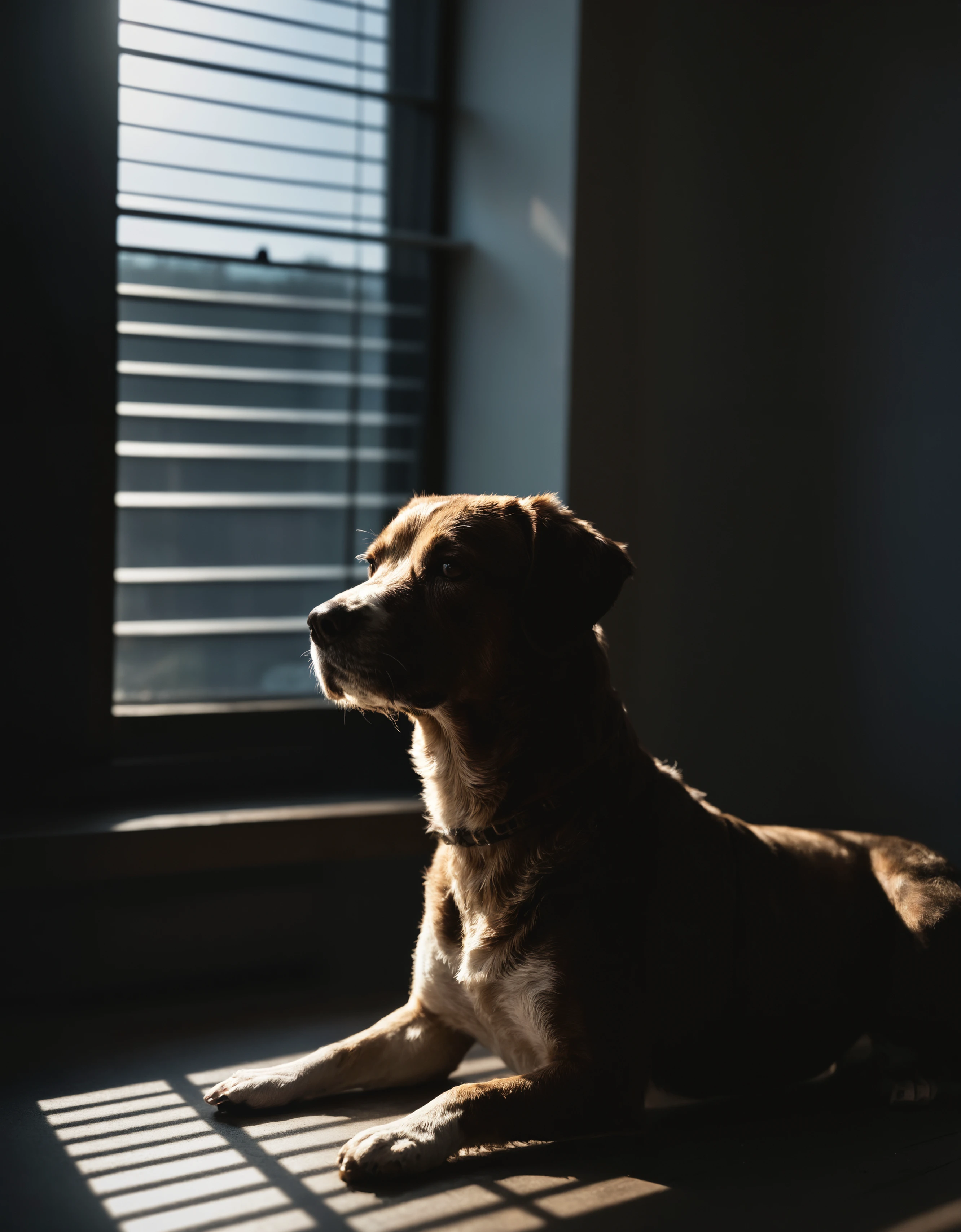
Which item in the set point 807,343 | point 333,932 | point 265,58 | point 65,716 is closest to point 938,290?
point 807,343

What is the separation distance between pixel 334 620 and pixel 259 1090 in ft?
2.46

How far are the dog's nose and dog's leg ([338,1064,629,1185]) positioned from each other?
0.65 meters

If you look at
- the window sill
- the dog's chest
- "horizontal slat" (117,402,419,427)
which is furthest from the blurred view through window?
the dog's chest

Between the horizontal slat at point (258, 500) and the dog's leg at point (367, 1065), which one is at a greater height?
the horizontal slat at point (258, 500)

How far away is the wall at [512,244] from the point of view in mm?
2498

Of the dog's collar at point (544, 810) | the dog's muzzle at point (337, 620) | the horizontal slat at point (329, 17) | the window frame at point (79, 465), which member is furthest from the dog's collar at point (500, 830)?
the horizontal slat at point (329, 17)

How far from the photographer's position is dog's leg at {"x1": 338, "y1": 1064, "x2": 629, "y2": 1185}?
1481mm

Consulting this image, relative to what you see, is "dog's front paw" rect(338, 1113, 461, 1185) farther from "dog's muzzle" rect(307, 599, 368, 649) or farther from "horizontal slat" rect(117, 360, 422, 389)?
"horizontal slat" rect(117, 360, 422, 389)

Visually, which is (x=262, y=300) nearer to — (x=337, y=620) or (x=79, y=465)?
(x=79, y=465)

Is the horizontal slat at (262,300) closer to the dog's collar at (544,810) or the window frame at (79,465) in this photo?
the window frame at (79,465)

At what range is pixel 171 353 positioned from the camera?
2.58 meters

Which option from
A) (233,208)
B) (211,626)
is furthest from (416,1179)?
(233,208)

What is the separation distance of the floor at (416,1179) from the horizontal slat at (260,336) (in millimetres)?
1527

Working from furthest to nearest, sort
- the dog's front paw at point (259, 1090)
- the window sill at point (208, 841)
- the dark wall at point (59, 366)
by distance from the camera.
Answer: the dark wall at point (59, 366) → the window sill at point (208, 841) → the dog's front paw at point (259, 1090)
